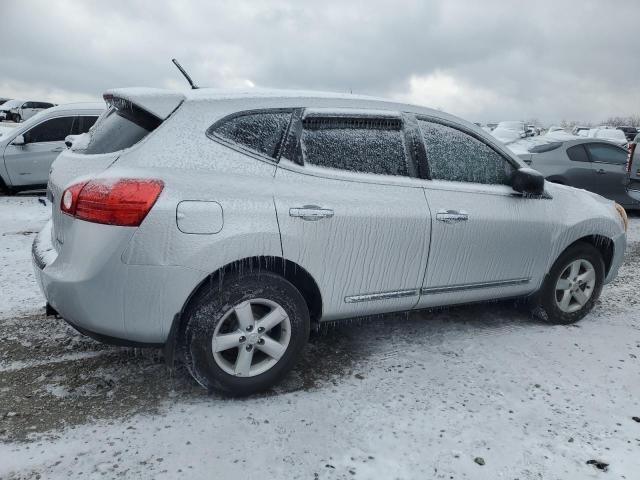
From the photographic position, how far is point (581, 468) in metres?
2.50

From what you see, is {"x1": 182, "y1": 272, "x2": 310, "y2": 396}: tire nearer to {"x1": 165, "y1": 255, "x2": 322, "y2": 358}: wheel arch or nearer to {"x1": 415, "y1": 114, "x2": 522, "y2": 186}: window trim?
{"x1": 165, "y1": 255, "x2": 322, "y2": 358}: wheel arch

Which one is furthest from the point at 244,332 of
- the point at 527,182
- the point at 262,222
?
the point at 527,182

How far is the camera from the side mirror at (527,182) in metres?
3.77

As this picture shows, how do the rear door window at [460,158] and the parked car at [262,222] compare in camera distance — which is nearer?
the parked car at [262,222]

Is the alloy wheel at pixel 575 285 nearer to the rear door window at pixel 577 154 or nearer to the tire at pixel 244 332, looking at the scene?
the tire at pixel 244 332

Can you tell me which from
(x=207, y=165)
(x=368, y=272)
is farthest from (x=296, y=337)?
(x=207, y=165)

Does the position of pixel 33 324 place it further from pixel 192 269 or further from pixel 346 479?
pixel 346 479

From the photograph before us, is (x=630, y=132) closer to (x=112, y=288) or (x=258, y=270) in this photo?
(x=258, y=270)

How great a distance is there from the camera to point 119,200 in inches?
101

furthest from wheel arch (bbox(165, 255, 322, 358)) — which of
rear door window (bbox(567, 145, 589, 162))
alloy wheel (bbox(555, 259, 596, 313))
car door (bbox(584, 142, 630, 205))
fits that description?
car door (bbox(584, 142, 630, 205))

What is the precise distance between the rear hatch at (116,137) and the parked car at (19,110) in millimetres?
34700

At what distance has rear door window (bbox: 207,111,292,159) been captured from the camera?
290cm

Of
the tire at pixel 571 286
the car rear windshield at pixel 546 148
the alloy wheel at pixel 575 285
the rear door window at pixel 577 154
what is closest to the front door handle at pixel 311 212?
the tire at pixel 571 286

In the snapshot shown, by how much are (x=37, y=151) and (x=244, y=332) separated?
8114 millimetres
